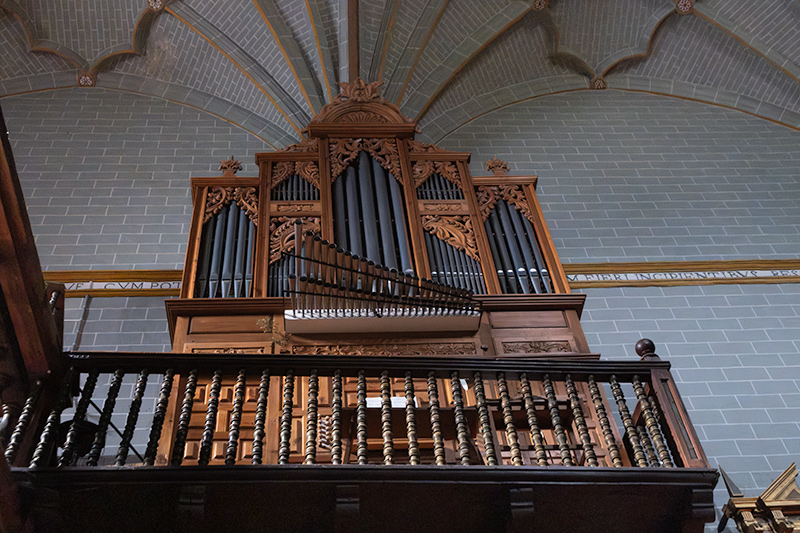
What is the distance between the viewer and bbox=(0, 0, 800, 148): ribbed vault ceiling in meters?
12.3

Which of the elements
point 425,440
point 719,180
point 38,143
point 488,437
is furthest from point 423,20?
point 488,437

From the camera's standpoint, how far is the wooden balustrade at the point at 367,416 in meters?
5.80

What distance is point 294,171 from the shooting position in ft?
32.7

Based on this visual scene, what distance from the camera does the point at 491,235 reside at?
9570 mm

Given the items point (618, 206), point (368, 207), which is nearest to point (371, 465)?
point (368, 207)

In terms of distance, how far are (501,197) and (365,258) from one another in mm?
2668

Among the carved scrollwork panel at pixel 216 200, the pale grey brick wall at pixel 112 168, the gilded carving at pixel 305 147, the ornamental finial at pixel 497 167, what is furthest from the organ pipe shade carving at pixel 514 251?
the pale grey brick wall at pixel 112 168

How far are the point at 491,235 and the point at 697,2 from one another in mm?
6246

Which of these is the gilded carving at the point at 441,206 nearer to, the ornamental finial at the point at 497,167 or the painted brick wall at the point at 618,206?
the ornamental finial at the point at 497,167

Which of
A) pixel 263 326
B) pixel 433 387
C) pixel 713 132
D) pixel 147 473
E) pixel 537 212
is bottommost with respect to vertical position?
pixel 147 473

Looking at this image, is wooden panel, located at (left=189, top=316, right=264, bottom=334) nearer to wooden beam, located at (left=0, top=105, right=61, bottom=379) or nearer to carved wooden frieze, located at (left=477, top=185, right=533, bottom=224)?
wooden beam, located at (left=0, top=105, right=61, bottom=379)

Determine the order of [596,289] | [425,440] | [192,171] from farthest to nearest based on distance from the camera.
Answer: [192,171] → [596,289] → [425,440]

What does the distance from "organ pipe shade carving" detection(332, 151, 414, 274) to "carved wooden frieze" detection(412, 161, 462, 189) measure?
27cm

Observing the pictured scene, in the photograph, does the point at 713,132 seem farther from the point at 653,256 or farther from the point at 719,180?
the point at 653,256
